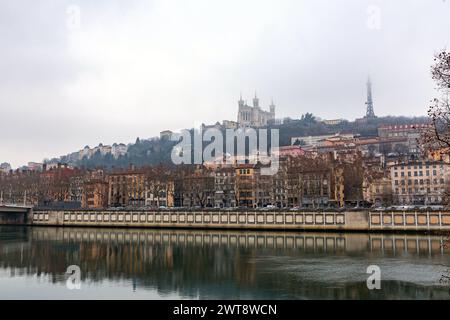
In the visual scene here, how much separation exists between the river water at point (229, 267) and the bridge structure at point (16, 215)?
25.1m

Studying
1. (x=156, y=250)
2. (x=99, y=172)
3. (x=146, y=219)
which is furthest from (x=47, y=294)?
(x=99, y=172)

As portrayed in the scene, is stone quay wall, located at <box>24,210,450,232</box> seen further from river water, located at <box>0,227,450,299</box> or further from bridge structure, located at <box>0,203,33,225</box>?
river water, located at <box>0,227,450,299</box>

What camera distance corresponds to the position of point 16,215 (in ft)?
273

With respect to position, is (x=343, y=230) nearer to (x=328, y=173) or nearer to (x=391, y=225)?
(x=391, y=225)

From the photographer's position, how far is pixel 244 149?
160m

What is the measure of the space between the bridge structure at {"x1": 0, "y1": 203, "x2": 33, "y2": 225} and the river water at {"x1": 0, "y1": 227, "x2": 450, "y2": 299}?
82.4 ft

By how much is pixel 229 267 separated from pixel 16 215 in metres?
63.0

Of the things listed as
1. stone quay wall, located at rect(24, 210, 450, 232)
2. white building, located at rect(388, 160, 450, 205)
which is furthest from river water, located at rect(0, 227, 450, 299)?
white building, located at rect(388, 160, 450, 205)

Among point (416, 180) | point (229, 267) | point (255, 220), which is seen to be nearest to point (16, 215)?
point (255, 220)

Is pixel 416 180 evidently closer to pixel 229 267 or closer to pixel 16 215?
pixel 229 267

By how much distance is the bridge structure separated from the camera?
76.6m

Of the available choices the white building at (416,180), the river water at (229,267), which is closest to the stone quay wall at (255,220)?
the river water at (229,267)

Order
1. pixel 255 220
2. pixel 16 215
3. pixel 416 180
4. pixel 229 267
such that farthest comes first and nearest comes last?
1. pixel 416 180
2. pixel 16 215
3. pixel 255 220
4. pixel 229 267
